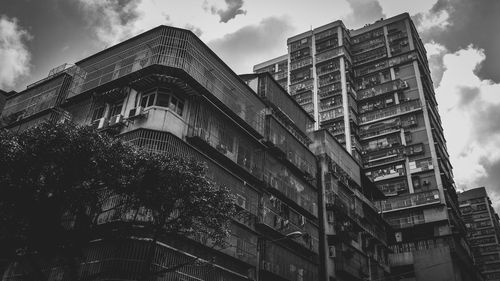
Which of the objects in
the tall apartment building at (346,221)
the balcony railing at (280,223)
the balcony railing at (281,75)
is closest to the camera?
the balcony railing at (280,223)

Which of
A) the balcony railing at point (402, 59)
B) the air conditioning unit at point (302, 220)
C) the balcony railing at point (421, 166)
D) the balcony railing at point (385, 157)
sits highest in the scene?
the balcony railing at point (402, 59)

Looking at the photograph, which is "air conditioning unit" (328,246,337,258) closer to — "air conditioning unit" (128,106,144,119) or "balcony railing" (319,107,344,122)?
"air conditioning unit" (128,106,144,119)

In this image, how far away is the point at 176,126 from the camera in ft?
76.7

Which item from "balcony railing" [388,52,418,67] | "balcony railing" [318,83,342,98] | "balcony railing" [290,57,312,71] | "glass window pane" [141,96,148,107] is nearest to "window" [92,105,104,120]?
"glass window pane" [141,96,148,107]

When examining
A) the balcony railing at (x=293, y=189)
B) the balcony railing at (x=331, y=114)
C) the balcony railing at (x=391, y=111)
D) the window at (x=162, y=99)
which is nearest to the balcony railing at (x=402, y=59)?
the balcony railing at (x=391, y=111)

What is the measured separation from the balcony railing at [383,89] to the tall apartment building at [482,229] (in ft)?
119

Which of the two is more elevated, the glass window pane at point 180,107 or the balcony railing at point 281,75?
the balcony railing at point 281,75

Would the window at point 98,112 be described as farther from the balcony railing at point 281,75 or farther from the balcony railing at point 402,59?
the balcony railing at point 402,59

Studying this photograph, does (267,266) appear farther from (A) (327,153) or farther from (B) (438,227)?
(B) (438,227)

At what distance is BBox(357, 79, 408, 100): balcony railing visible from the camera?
62.7m

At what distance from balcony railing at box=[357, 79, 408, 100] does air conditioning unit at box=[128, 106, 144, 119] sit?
47.5 m

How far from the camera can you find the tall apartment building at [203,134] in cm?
2138

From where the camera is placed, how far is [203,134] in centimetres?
2458

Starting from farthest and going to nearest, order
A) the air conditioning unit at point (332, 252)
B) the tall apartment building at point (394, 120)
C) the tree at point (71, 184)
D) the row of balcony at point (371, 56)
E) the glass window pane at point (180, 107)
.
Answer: the row of balcony at point (371, 56)
the tall apartment building at point (394, 120)
the air conditioning unit at point (332, 252)
the glass window pane at point (180, 107)
the tree at point (71, 184)
